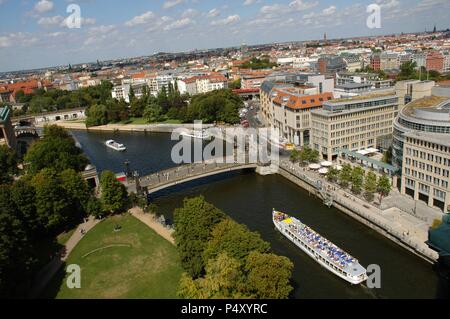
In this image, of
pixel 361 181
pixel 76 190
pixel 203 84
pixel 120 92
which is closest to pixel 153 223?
pixel 76 190

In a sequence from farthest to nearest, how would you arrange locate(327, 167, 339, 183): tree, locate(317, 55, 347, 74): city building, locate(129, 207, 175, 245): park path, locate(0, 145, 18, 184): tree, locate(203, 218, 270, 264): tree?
locate(317, 55, 347, 74): city building < locate(0, 145, 18, 184): tree < locate(327, 167, 339, 183): tree < locate(129, 207, 175, 245): park path < locate(203, 218, 270, 264): tree

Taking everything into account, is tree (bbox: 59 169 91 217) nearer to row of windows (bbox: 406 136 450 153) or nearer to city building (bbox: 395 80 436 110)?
row of windows (bbox: 406 136 450 153)

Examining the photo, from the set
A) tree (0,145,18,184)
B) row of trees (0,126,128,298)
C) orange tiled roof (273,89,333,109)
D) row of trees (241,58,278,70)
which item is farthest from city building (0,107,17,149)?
row of trees (241,58,278,70)

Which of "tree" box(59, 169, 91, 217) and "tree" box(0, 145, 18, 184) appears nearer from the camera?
"tree" box(59, 169, 91, 217)
